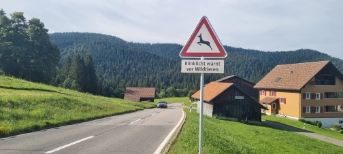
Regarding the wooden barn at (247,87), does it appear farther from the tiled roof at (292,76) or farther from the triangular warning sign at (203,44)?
the triangular warning sign at (203,44)

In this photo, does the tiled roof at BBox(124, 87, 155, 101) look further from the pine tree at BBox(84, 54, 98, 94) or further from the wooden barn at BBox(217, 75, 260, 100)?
the wooden barn at BBox(217, 75, 260, 100)

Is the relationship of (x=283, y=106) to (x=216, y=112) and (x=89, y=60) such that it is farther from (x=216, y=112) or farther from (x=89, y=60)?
(x=89, y=60)

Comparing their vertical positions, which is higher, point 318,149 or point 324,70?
point 324,70

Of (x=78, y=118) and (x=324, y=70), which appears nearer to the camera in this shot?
(x=78, y=118)

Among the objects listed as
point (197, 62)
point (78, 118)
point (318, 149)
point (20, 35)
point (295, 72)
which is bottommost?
point (318, 149)

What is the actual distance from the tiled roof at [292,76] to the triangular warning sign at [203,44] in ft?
154

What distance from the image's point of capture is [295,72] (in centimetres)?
5400

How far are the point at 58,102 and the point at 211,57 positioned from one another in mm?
17629

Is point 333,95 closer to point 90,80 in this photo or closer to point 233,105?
point 233,105

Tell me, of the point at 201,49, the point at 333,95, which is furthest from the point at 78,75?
the point at 201,49

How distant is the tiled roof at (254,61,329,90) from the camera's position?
161 ft

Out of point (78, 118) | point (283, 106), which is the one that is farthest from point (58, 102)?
point (283, 106)

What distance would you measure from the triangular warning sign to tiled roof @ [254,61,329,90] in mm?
47015

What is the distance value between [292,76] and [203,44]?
5288 cm
